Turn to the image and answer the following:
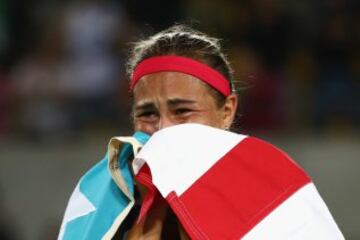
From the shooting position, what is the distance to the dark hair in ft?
7.42

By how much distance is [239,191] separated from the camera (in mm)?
1889

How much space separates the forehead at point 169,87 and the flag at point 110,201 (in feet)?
0.32

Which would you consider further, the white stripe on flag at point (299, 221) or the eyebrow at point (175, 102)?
the eyebrow at point (175, 102)

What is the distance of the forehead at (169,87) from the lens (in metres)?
2.17

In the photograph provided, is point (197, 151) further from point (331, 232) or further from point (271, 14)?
point (271, 14)

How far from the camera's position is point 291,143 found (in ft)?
15.0

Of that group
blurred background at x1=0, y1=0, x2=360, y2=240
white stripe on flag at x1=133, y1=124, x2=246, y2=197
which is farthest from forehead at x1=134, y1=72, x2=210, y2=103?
blurred background at x1=0, y1=0, x2=360, y2=240

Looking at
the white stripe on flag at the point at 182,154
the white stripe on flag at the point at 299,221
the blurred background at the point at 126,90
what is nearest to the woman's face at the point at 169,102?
the white stripe on flag at the point at 182,154

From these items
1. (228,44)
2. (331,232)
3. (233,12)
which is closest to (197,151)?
(331,232)

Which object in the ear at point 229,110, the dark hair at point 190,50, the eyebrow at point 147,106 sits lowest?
the ear at point 229,110

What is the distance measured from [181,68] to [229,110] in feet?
0.62

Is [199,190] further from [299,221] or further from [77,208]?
[77,208]

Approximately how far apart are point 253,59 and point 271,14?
29cm

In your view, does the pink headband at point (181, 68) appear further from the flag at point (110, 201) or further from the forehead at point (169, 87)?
the flag at point (110, 201)
